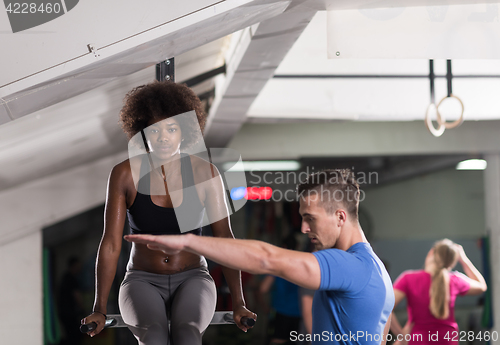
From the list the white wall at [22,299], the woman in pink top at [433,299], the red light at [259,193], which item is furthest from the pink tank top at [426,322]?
the white wall at [22,299]

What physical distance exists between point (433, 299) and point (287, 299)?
1.84 meters

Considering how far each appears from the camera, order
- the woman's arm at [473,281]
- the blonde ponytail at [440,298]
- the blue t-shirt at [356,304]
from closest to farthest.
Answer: the blue t-shirt at [356,304] < the blonde ponytail at [440,298] < the woman's arm at [473,281]

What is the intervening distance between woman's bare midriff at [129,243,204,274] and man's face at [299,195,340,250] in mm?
327

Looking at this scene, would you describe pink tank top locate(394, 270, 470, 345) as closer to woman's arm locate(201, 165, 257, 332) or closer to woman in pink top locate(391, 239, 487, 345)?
woman in pink top locate(391, 239, 487, 345)

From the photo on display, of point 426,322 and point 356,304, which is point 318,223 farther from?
point 426,322

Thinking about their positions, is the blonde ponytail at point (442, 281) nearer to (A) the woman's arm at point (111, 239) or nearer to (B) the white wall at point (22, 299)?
(A) the woman's arm at point (111, 239)

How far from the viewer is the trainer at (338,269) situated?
3.29 ft

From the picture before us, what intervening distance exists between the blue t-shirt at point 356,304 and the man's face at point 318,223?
61 mm

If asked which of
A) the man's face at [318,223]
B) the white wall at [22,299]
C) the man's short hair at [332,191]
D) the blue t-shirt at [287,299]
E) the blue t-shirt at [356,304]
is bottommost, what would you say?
the blue t-shirt at [287,299]

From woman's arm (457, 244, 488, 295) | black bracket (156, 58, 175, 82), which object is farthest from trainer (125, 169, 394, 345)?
woman's arm (457, 244, 488, 295)

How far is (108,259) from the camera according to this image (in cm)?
118

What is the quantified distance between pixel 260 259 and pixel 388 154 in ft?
12.5

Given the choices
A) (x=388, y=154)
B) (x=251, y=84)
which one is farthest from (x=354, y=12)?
(x=388, y=154)

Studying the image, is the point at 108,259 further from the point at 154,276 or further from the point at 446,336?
the point at 446,336
